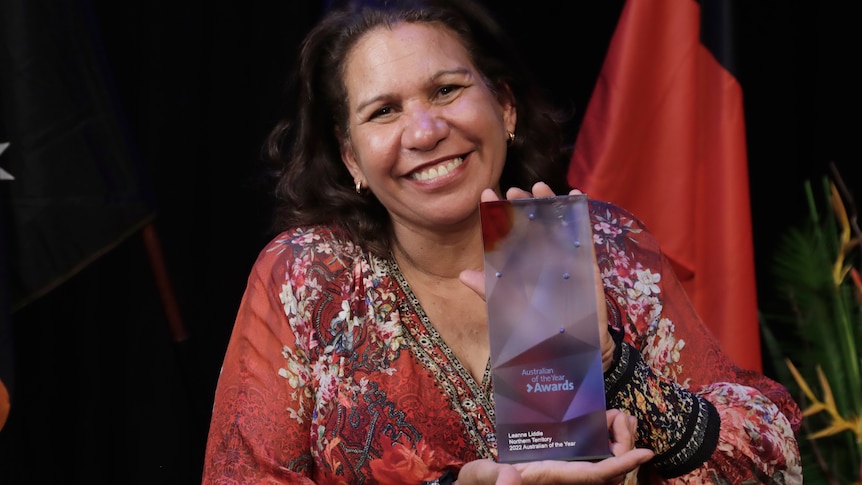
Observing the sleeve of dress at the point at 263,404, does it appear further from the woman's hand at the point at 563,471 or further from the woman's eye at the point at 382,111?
the woman's hand at the point at 563,471

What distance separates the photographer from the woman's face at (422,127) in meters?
1.69

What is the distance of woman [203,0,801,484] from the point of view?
1.64m

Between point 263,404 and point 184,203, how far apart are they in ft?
3.03

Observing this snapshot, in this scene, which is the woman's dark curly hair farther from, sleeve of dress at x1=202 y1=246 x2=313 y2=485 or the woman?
sleeve of dress at x1=202 y1=246 x2=313 y2=485

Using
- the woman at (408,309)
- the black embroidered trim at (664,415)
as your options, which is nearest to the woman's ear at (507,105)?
the woman at (408,309)

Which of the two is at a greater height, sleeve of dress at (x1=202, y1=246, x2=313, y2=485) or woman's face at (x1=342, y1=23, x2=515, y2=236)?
woman's face at (x1=342, y1=23, x2=515, y2=236)

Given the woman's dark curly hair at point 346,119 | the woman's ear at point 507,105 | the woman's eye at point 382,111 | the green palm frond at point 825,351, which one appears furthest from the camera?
the woman's ear at point 507,105

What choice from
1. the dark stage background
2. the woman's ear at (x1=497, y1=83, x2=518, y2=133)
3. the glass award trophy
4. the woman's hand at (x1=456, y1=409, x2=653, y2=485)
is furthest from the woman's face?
the dark stage background

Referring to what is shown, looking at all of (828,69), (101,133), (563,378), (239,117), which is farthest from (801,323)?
(828,69)

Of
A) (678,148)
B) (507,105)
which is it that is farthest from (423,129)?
(678,148)

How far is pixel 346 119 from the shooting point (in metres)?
1.85

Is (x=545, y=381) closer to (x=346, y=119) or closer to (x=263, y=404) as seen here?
(x=263, y=404)

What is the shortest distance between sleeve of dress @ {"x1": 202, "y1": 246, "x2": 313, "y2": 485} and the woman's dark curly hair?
20 centimetres

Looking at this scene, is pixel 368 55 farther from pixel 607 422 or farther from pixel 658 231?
pixel 658 231
